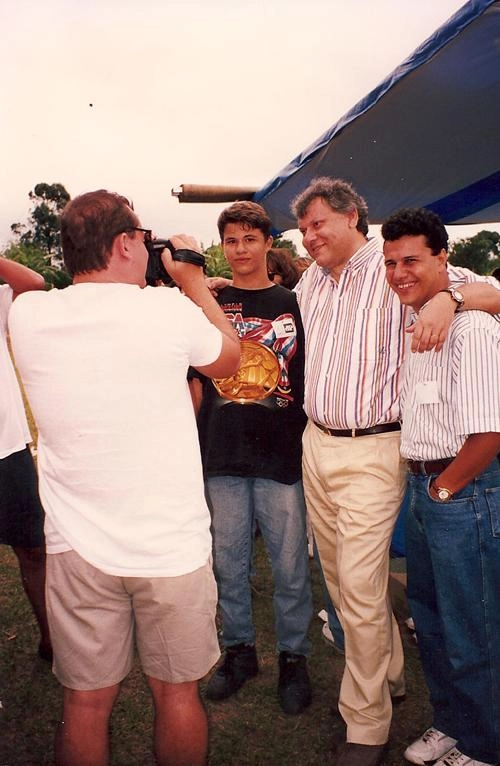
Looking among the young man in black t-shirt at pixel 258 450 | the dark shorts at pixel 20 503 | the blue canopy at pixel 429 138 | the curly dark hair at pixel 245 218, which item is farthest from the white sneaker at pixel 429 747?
the blue canopy at pixel 429 138

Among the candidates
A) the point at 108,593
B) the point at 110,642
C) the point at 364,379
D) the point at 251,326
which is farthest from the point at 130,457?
the point at 251,326

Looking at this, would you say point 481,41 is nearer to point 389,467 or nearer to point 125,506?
point 389,467

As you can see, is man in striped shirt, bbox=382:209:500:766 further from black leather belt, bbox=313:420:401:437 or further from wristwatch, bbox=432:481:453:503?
black leather belt, bbox=313:420:401:437

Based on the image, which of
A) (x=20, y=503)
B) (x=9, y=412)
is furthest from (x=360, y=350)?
(x=20, y=503)

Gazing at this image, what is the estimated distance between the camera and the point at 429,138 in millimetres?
3580

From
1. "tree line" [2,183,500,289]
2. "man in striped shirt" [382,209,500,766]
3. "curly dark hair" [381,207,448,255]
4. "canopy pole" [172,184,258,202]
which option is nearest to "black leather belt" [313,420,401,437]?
"man in striped shirt" [382,209,500,766]

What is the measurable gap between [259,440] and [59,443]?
1.25 meters

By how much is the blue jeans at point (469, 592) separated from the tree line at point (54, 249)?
15392 mm

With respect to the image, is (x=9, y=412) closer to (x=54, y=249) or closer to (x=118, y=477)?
(x=118, y=477)

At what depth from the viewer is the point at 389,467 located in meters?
2.33

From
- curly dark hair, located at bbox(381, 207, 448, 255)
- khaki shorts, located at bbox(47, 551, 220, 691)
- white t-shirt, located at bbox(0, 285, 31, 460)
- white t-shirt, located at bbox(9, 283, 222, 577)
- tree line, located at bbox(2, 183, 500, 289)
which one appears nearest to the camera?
white t-shirt, located at bbox(9, 283, 222, 577)

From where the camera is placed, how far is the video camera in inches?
69.9

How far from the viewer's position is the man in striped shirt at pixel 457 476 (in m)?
1.86

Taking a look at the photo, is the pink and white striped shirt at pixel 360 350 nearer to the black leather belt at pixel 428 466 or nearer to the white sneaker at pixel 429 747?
the black leather belt at pixel 428 466
